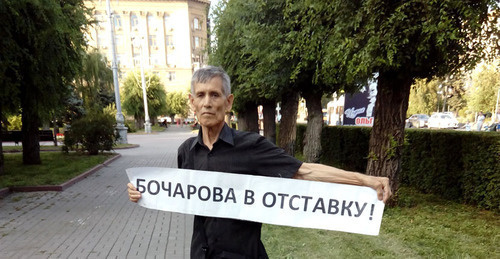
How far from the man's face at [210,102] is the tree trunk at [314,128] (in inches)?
317

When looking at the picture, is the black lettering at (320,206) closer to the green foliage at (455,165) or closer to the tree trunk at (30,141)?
the green foliage at (455,165)

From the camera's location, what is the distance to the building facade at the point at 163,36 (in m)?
63.4

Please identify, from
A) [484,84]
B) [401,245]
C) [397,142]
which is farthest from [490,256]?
[484,84]

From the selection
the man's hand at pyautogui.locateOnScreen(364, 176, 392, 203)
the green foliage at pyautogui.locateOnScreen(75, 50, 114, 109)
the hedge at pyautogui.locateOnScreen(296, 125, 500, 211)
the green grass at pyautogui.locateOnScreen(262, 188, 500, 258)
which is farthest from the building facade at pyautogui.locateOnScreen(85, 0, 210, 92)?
the man's hand at pyautogui.locateOnScreen(364, 176, 392, 203)

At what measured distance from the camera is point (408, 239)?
159 inches

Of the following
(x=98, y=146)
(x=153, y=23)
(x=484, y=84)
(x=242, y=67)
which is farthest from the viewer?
(x=153, y=23)

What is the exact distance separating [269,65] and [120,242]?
5538 millimetres

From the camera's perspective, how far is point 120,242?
4254mm

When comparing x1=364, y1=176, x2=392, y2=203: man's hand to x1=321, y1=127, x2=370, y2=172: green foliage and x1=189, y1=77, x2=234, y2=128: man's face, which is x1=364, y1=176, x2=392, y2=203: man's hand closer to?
x1=189, y1=77, x2=234, y2=128: man's face

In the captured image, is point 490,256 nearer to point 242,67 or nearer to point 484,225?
point 484,225

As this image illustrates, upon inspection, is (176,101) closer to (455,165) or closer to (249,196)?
(455,165)

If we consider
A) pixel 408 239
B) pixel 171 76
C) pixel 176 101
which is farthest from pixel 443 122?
pixel 171 76

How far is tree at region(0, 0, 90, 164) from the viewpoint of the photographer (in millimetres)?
6414

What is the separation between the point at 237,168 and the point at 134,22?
73.5 meters
